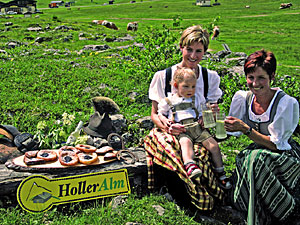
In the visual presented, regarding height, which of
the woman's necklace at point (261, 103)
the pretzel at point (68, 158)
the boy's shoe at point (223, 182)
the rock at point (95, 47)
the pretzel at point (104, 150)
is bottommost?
the boy's shoe at point (223, 182)

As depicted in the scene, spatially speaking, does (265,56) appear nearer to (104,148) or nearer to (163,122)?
(163,122)

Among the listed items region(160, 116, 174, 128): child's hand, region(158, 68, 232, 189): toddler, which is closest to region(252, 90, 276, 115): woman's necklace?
region(158, 68, 232, 189): toddler

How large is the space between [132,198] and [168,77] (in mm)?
1618

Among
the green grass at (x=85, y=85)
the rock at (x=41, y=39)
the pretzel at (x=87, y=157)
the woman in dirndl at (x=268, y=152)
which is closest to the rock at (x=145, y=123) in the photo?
the green grass at (x=85, y=85)

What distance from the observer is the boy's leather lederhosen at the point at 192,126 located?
4246mm

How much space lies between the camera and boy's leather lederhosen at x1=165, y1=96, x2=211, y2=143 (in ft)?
13.9

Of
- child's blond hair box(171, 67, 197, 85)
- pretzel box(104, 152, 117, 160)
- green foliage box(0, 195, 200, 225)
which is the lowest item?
green foliage box(0, 195, 200, 225)

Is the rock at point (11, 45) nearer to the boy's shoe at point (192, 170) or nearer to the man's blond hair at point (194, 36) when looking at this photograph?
the man's blond hair at point (194, 36)

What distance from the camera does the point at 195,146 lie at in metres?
4.23

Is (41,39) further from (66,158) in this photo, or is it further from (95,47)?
(66,158)

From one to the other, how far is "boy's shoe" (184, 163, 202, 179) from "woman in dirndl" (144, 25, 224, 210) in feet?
0.29

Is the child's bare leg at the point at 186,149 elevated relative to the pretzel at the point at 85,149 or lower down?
elevated

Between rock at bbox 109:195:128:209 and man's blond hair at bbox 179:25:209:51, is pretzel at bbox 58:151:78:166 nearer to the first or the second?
rock at bbox 109:195:128:209

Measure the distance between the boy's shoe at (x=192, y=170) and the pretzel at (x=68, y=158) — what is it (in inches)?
56.2
